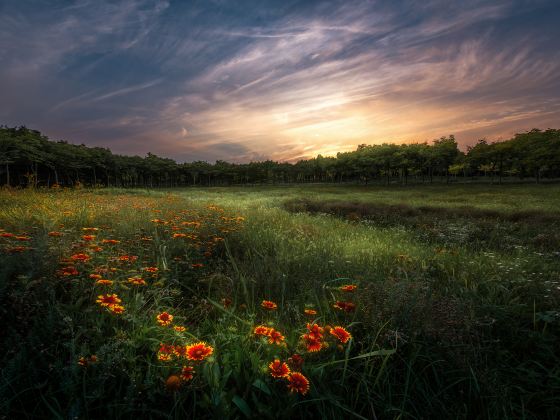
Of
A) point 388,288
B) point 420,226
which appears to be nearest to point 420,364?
point 388,288

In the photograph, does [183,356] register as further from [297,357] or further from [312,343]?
[312,343]

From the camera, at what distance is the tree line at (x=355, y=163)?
166ft

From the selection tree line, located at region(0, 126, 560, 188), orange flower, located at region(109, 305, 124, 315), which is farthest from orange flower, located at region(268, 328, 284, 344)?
tree line, located at region(0, 126, 560, 188)

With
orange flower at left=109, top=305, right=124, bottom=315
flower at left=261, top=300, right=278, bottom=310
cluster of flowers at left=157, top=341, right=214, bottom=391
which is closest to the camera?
cluster of flowers at left=157, top=341, right=214, bottom=391

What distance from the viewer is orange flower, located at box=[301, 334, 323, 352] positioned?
1.90 m

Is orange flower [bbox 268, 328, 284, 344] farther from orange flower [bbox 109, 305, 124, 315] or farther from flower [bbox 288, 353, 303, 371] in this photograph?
orange flower [bbox 109, 305, 124, 315]

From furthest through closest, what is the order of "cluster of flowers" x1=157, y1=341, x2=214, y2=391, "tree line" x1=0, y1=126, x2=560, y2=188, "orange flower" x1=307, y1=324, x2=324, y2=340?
"tree line" x1=0, y1=126, x2=560, y2=188
"orange flower" x1=307, y1=324, x2=324, y2=340
"cluster of flowers" x1=157, y1=341, x2=214, y2=391

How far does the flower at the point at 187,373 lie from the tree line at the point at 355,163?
29.9 metres

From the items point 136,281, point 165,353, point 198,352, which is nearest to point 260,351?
point 198,352

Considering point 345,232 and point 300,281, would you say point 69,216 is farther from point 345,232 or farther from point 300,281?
point 345,232

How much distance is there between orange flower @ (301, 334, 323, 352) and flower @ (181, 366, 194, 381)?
28.7 inches

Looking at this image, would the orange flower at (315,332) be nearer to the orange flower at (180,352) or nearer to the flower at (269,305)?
the flower at (269,305)

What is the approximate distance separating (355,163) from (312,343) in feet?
250

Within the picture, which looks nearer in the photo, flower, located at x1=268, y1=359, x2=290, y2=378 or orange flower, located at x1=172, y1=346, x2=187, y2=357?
flower, located at x1=268, y1=359, x2=290, y2=378
